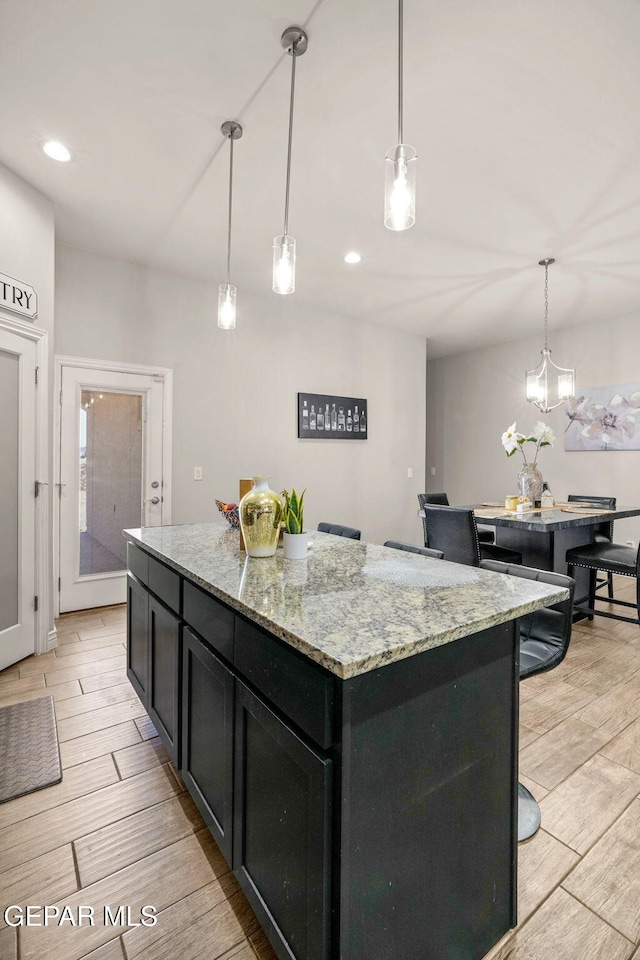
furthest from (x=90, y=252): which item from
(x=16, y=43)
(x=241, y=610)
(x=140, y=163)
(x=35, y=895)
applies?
(x=35, y=895)

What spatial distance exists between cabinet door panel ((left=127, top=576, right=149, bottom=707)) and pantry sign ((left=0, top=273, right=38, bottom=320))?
1756mm

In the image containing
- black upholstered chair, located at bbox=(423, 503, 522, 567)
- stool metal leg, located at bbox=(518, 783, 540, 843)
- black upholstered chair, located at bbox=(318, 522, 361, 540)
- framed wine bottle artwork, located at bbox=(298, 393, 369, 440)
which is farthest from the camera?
framed wine bottle artwork, located at bbox=(298, 393, 369, 440)

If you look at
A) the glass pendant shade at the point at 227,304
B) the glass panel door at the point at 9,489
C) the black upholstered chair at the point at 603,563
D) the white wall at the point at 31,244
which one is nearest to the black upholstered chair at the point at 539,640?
the black upholstered chair at the point at 603,563

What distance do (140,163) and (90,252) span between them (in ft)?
4.43

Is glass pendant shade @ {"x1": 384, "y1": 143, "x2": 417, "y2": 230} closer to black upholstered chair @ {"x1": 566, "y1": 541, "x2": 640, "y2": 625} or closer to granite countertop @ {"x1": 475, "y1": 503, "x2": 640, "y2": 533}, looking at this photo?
granite countertop @ {"x1": 475, "y1": 503, "x2": 640, "y2": 533}

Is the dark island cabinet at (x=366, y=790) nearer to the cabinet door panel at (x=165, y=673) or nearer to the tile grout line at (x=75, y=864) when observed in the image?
the cabinet door panel at (x=165, y=673)

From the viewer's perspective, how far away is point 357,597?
1.21m

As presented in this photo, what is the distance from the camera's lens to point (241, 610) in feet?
3.68

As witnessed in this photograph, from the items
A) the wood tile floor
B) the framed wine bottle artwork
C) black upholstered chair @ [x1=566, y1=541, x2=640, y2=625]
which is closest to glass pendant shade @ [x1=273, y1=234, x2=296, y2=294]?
the wood tile floor

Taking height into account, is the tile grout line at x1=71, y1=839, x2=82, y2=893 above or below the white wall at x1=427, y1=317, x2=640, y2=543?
below

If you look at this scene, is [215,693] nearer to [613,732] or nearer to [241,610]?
[241,610]

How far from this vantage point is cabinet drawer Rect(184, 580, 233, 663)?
1226mm
